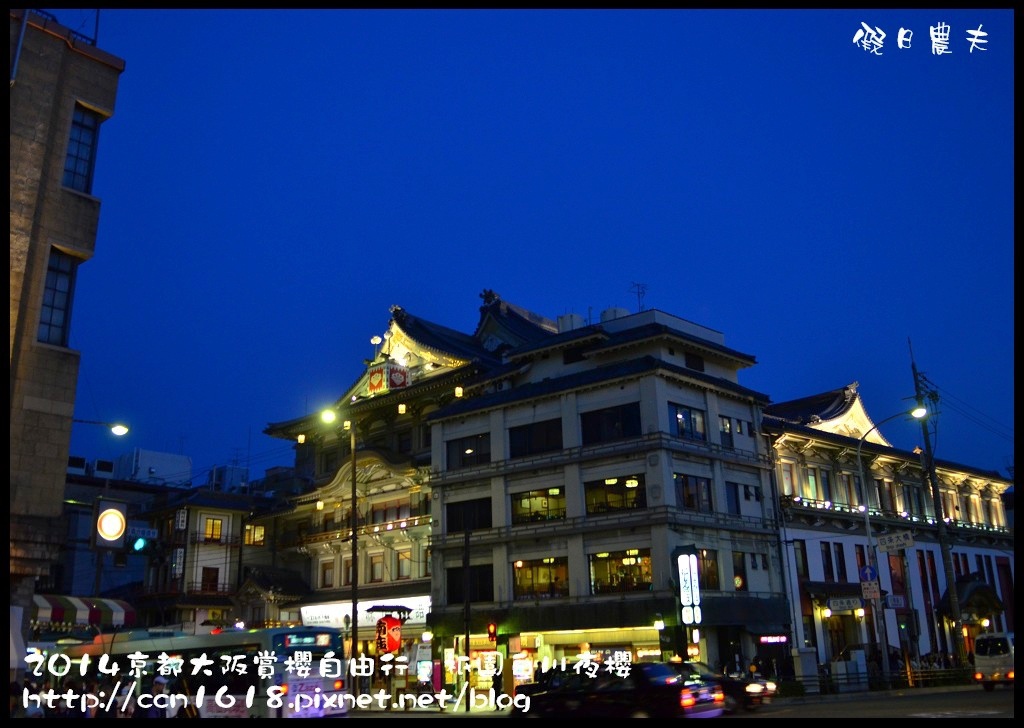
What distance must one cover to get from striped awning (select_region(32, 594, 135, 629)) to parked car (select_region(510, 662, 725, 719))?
72.2ft

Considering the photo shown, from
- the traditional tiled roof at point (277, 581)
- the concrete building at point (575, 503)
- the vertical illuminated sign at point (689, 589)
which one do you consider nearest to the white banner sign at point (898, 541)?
the concrete building at point (575, 503)

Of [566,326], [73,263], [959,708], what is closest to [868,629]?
[566,326]

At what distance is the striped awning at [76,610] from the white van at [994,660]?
118ft

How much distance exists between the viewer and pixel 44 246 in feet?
92.8

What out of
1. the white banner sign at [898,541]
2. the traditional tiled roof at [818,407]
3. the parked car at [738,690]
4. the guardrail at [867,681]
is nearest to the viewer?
the parked car at [738,690]

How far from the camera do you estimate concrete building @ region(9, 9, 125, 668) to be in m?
26.8

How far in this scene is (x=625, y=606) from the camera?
44594 millimetres

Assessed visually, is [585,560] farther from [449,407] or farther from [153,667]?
[153,667]

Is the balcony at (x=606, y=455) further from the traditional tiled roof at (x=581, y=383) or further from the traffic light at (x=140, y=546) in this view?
the traffic light at (x=140, y=546)

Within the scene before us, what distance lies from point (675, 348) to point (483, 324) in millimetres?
19968

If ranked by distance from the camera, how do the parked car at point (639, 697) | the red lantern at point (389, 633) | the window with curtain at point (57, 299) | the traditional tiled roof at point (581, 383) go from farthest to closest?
the traditional tiled roof at point (581, 383)
the red lantern at point (389, 633)
the window with curtain at point (57, 299)
the parked car at point (639, 697)

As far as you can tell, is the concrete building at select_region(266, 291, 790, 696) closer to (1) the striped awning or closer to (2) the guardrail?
(2) the guardrail

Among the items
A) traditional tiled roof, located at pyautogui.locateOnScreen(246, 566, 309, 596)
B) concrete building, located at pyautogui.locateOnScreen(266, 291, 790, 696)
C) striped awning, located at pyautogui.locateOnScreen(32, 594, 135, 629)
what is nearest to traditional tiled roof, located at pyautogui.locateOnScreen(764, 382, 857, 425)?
concrete building, located at pyautogui.locateOnScreen(266, 291, 790, 696)

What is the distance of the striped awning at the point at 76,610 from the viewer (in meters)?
36.4
